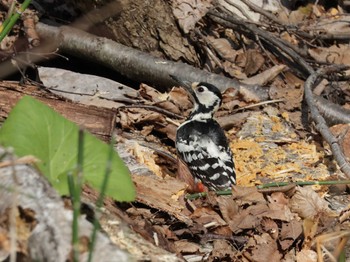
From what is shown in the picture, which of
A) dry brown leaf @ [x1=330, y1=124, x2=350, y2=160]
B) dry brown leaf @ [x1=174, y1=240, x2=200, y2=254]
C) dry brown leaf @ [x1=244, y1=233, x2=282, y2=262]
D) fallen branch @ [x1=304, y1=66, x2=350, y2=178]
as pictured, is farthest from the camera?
dry brown leaf @ [x1=330, y1=124, x2=350, y2=160]

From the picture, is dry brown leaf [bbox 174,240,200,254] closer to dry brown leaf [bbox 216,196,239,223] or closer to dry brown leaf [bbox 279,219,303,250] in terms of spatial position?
dry brown leaf [bbox 216,196,239,223]

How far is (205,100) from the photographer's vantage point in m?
6.21

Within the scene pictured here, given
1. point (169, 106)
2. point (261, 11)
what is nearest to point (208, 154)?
point (169, 106)

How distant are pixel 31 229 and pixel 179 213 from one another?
80.3 inches

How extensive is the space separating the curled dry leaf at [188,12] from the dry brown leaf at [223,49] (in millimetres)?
246

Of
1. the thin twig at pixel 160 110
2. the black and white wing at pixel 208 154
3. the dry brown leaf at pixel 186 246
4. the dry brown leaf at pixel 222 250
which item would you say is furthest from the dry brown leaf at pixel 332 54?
the dry brown leaf at pixel 186 246

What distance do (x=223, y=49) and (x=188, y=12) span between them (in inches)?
19.3

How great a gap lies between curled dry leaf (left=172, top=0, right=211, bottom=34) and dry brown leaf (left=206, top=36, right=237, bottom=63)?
25 centimetres

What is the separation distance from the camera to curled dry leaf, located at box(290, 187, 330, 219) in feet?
16.4

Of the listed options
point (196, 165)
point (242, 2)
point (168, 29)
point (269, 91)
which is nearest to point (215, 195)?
point (196, 165)

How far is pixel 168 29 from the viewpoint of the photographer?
269 inches

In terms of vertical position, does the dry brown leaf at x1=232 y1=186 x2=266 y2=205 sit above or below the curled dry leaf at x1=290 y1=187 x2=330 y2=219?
above

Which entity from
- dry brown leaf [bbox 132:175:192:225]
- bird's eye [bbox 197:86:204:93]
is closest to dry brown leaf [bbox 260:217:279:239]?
dry brown leaf [bbox 132:175:192:225]

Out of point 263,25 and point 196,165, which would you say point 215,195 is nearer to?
point 196,165
